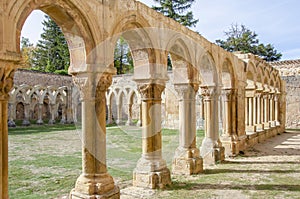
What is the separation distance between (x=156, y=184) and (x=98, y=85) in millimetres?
2400

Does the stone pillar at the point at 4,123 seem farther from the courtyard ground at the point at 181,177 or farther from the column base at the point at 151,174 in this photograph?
the column base at the point at 151,174

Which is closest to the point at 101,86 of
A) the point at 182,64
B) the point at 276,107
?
the point at 182,64

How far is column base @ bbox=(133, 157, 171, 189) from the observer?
5773mm

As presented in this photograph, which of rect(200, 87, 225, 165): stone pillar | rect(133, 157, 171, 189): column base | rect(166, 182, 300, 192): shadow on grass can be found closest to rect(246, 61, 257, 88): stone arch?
rect(200, 87, 225, 165): stone pillar

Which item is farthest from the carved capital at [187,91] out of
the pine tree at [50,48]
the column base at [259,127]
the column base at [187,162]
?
the pine tree at [50,48]

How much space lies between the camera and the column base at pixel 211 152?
8453 mm

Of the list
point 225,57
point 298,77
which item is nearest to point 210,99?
point 225,57

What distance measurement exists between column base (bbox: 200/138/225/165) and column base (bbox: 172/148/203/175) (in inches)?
46.6

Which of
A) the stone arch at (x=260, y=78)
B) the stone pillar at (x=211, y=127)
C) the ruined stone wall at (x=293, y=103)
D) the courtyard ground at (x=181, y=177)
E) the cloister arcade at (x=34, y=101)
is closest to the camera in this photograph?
the courtyard ground at (x=181, y=177)

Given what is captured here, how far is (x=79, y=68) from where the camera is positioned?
14.8 feet

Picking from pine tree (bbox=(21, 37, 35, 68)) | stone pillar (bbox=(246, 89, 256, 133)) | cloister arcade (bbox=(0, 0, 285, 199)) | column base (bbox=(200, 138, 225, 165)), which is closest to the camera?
cloister arcade (bbox=(0, 0, 285, 199))

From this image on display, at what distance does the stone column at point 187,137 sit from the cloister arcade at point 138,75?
2 cm

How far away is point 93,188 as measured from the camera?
4.41m

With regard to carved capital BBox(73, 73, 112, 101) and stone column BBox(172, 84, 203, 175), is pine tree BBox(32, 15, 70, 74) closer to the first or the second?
stone column BBox(172, 84, 203, 175)
